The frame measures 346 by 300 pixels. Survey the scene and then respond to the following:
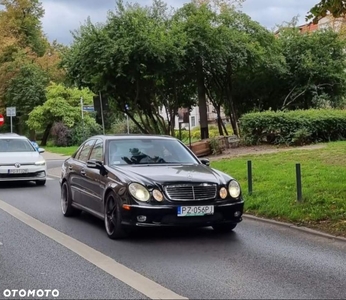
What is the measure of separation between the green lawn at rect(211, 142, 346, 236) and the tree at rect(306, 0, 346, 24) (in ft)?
10.6

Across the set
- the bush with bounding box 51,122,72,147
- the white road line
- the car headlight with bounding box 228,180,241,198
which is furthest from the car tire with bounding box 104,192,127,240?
the bush with bounding box 51,122,72,147

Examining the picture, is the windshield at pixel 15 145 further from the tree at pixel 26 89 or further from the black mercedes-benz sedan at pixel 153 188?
the tree at pixel 26 89

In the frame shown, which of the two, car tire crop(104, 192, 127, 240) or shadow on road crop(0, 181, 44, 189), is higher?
car tire crop(104, 192, 127, 240)

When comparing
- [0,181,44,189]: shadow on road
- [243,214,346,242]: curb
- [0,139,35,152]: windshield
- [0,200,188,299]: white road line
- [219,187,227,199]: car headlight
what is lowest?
[243,214,346,242]: curb

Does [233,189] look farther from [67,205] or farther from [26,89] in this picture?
[26,89]

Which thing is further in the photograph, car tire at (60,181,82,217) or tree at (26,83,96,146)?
tree at (26,83,96,146)

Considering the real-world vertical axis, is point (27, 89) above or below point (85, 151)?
above

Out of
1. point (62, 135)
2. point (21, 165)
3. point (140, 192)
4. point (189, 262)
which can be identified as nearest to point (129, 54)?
point (21, 165)

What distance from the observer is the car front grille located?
813 centimetres

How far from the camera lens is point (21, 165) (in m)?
16.7

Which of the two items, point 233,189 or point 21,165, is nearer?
point 233,189

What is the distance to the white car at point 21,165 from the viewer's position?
16.6 meters

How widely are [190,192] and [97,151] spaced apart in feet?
7.94

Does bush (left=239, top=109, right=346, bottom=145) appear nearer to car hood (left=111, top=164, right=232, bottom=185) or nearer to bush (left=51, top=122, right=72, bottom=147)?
car hood (left=111, top=164, right=232, bottom=185)
